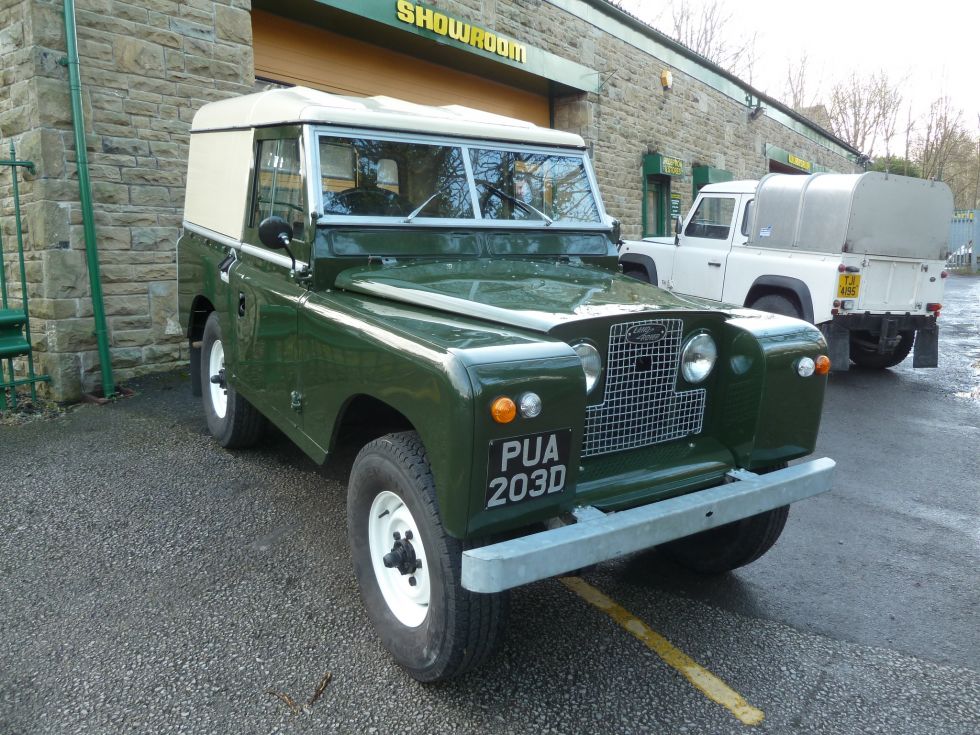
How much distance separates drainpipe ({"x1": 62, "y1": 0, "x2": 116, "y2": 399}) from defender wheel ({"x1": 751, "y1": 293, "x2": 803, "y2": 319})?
22.2ft

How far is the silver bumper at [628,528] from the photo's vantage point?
6.97ft

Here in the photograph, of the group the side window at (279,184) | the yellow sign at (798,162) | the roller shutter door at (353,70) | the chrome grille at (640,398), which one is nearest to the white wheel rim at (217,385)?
the side window at (279,184)

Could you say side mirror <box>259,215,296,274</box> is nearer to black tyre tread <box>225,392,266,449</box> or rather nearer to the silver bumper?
black tyre tread <box>225,392,266,449</box>

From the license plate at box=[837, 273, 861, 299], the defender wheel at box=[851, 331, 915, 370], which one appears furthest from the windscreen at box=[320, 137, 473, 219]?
the defender wheel at box=[851, 331, 915, 370]

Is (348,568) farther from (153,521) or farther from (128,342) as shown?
(128,342)

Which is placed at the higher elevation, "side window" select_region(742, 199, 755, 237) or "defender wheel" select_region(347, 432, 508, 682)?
"side window" select_region(742, 199, 755, 237)

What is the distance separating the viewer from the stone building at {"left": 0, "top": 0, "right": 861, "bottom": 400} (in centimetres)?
617

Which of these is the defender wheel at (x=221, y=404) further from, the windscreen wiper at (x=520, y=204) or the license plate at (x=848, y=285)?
the license plate at (x=848, y=285)

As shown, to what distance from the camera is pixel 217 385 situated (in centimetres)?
509

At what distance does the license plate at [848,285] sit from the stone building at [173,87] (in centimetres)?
589

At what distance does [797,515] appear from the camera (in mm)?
4238

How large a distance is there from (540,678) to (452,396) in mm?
1177

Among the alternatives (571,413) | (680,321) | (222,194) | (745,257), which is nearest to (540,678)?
(571,413)

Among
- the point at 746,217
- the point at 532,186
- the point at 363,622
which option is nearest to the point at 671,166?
the point at 746,217
